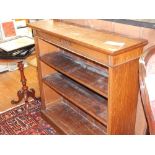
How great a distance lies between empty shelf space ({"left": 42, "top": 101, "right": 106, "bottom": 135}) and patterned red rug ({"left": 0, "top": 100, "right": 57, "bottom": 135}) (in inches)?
4.2

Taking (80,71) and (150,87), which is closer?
(150,87)

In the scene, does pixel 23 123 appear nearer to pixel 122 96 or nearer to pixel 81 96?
pixel 81 96

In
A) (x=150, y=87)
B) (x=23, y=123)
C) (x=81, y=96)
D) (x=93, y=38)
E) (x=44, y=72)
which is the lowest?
(x=23, y=123)

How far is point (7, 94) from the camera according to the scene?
120 inches

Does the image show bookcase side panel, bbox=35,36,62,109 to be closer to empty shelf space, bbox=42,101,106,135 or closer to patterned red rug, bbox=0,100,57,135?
empty shelf space, bbox=42,101,106,135

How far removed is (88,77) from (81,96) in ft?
→ 0.79

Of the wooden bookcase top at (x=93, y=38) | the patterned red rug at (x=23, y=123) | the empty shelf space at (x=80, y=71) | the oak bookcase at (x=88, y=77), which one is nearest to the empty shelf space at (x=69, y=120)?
the oak bookcase at (x=88, y=77)

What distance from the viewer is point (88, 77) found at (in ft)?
5.81

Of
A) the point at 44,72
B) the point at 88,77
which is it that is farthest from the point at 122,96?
the point at 44,72

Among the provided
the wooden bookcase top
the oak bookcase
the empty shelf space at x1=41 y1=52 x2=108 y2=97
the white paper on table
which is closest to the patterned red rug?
the oak bookcase

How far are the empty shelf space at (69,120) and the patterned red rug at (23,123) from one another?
0.11 m

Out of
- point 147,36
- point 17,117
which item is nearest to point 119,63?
point 147,36

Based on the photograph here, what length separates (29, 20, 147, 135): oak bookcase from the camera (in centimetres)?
145
